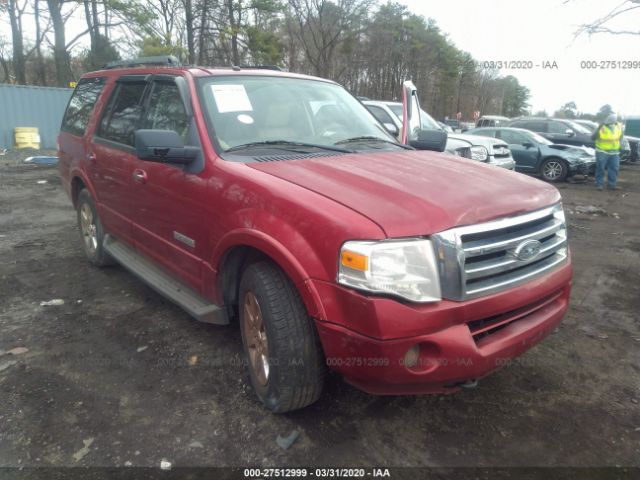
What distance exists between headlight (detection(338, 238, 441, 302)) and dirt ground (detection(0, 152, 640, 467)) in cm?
95

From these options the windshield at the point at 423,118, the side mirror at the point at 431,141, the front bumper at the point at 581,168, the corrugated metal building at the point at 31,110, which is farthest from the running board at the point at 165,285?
the corrugated metal building at the point at 31,110

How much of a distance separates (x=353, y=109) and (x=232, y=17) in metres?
22.9

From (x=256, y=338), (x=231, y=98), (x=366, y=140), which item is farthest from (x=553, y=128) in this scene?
(x=256, y=338)

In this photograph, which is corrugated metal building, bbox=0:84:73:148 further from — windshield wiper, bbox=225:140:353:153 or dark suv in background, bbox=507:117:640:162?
windshield wiper, bbox=225:140:353:153

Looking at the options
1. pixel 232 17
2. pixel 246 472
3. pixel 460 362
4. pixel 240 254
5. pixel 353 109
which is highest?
pixel 232 17

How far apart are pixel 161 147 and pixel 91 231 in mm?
2746

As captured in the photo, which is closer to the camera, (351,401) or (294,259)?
(294,259)

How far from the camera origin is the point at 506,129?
14.0 m

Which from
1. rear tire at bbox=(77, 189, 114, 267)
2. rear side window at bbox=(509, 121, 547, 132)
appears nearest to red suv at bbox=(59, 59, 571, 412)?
rear tire at bbox=(77, 189, 114, 267)

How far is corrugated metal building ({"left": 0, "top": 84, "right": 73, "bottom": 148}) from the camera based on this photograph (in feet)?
55.0

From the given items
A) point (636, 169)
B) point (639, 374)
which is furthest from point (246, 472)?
point (636, 169)

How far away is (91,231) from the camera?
5109 millimetres

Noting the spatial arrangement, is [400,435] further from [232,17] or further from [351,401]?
[232,17]

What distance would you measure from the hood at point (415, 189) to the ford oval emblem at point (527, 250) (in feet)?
0.56
